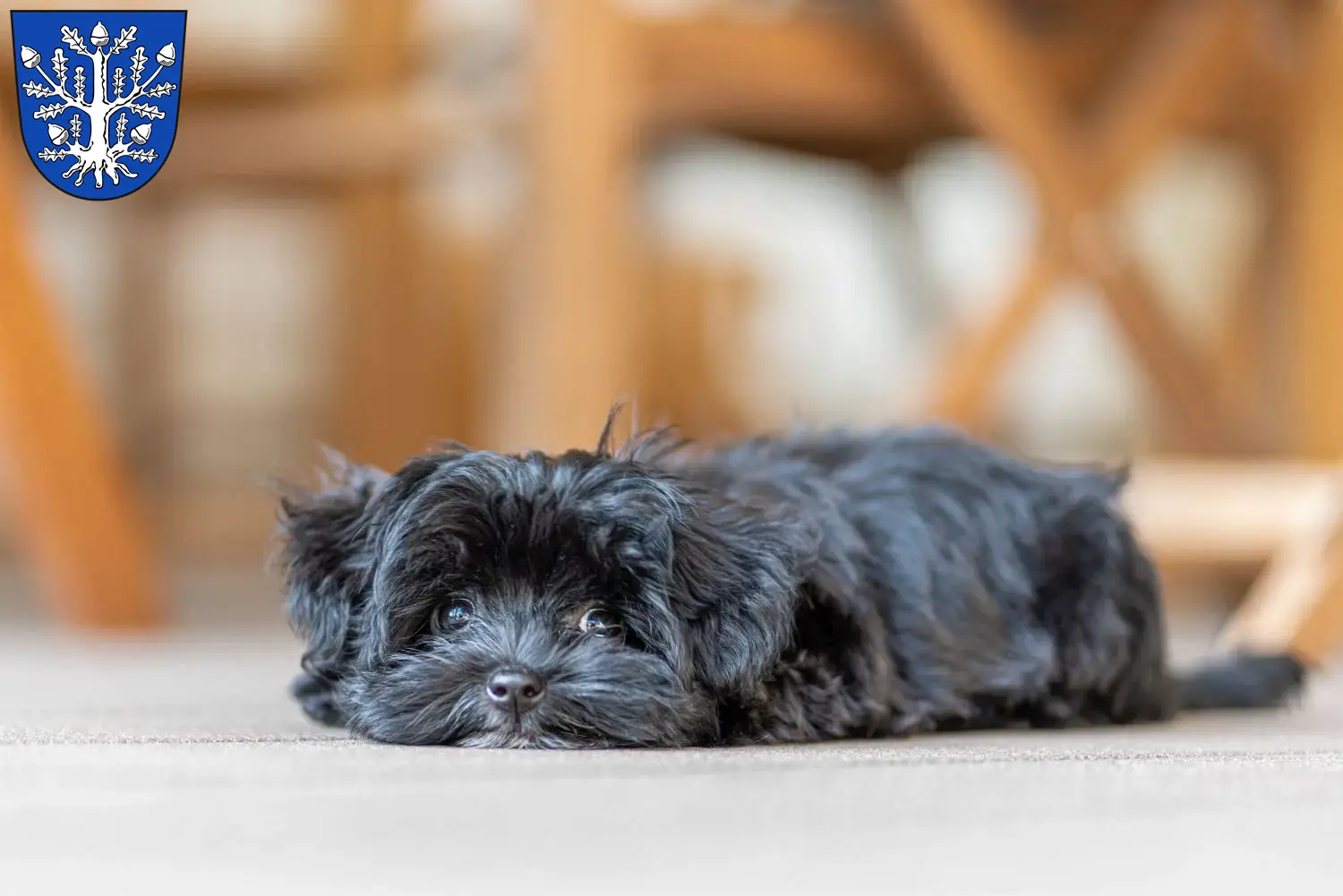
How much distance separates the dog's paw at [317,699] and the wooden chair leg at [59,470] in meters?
1.42

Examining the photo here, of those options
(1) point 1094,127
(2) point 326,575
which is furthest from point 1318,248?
(2) point 326,575

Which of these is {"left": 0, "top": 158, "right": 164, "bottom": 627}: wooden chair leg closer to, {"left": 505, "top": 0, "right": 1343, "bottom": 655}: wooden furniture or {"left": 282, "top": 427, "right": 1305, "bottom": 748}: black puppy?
{"left": 505, "top": 0, "right": 1343, "bottom": 655}: wooden furniture

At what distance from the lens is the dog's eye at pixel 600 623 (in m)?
1.68

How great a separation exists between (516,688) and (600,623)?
144mm

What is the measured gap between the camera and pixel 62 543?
10.7ft

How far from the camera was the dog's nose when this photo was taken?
1582 mm

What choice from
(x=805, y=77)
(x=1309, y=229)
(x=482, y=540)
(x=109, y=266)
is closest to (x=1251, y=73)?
(x=1309, y=229)

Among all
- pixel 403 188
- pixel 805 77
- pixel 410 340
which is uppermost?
pixel 805 77

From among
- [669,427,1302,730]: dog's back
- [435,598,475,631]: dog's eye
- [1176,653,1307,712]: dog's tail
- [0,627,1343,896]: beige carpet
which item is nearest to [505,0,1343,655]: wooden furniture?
[1176,653,1307,712]: dog's tail

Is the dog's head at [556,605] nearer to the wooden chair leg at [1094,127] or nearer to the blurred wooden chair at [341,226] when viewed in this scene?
the wooden chair leg at [1094,127]

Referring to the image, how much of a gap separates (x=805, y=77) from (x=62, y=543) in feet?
Answer: 6.42

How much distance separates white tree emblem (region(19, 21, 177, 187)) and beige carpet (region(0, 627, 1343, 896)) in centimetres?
78

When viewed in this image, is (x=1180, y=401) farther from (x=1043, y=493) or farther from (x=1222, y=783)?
(x=1222, y=783)

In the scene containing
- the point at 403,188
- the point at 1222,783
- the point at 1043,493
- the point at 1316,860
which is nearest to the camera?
the point at 1316,860
